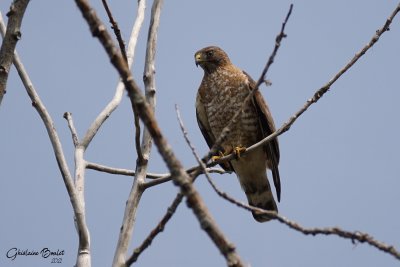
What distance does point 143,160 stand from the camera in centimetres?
365

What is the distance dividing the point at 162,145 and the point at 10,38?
117cm

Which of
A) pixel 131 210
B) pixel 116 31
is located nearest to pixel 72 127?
pixel 116 31

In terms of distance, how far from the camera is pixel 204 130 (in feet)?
23.6

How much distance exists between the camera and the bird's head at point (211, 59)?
7.37 meters

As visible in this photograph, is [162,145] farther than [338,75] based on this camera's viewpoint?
No

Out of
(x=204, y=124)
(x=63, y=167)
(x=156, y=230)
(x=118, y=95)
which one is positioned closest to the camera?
(x=156, y=230)

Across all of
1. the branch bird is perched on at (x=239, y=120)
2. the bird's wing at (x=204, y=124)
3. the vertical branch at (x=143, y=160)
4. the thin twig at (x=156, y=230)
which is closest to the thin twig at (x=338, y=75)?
the vertical branch at (x=143, y=160)

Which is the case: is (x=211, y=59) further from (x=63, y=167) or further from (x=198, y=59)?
(x=63, y=167)

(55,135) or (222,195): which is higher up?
(55,135)

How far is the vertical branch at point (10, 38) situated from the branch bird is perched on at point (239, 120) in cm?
384

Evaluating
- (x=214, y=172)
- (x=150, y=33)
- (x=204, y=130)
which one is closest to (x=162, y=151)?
(x=150, y=33)

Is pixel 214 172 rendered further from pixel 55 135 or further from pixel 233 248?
pixel 233 248

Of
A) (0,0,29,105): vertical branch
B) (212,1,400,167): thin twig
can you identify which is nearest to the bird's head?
(212,1,400,167): thin twig

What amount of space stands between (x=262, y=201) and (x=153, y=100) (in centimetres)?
358
